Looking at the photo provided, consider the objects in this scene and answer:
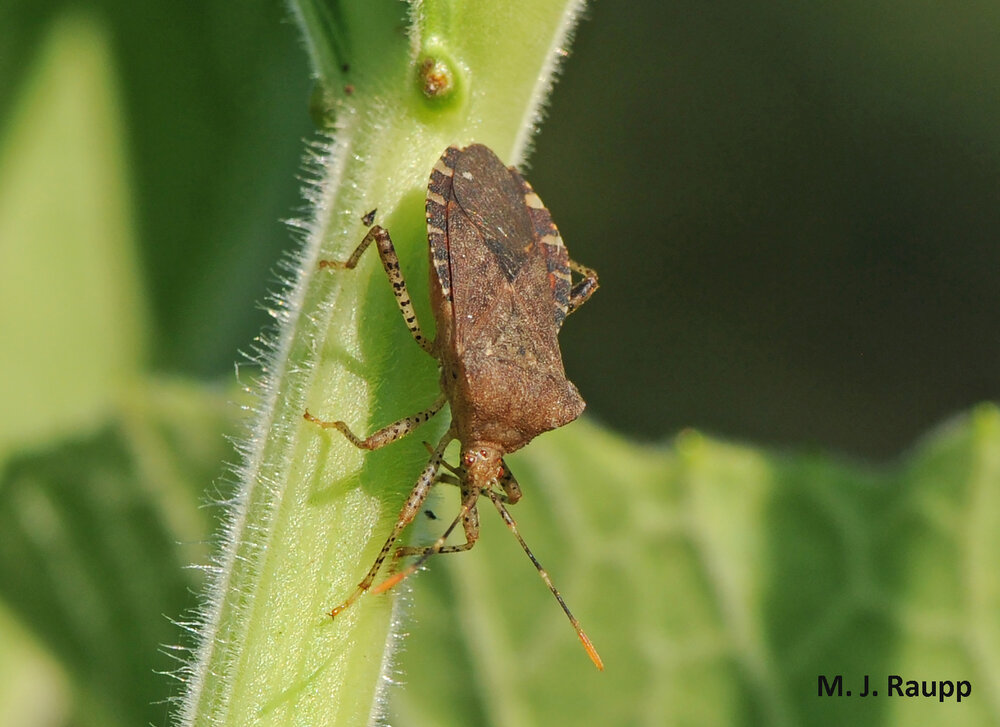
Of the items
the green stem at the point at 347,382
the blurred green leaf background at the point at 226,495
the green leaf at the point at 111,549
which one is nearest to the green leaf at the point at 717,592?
the blurred green leaf background at the point at 226,495

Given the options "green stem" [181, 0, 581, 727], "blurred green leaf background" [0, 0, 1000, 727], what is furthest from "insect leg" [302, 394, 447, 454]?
"blurred green leaf background" [0, 0, 1000, 727]

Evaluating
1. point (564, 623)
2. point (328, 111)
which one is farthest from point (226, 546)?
point (564, 623)

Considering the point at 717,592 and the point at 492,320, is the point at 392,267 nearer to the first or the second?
the point at 492,320

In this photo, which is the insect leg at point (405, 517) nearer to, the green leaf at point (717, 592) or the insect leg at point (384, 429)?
the insect leg at point (384, 429)

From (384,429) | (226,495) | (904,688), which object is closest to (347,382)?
(384,429)

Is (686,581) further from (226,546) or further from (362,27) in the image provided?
(362,27)

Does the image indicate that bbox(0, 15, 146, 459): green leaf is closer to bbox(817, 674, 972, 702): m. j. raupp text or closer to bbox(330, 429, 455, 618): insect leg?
bbox(330, 429, 455, 618): insect leg
